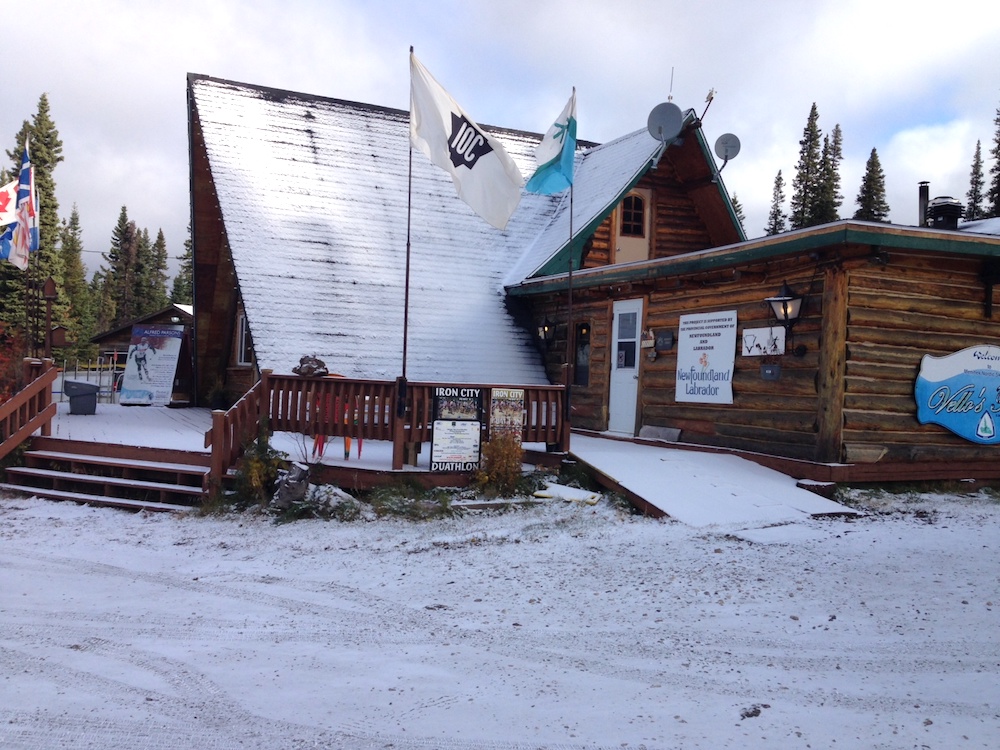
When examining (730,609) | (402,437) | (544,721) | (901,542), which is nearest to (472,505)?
(402,437)

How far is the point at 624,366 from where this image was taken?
13.3 meters

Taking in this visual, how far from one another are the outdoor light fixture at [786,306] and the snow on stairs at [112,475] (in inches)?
291

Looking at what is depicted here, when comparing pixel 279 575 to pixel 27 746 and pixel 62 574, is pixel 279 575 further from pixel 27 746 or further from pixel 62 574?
pixel 27 746

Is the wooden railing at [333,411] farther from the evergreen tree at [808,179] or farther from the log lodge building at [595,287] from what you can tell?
the evergreen tree at [808,179]

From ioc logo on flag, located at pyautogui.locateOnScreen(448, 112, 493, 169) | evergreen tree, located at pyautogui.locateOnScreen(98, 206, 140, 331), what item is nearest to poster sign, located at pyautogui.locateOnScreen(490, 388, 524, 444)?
ioc logo on flag, located at pyautogui.locateOnScreen(448, 112, 493, 169)

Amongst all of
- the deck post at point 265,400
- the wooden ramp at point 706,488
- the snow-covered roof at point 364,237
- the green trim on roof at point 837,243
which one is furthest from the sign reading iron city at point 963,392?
the deck post at point 265,400

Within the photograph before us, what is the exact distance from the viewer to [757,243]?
10.2 meters

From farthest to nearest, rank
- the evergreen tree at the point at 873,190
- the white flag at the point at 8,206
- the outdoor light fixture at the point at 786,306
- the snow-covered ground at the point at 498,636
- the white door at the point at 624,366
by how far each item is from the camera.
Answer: the evergreen tree at the point at 873,190 < the white flag at the point at 8,206 < the white door at the point at 624,366 < the outdoor light fixture at the point at 786,306 < the snow-covered ground at the point at 498,636

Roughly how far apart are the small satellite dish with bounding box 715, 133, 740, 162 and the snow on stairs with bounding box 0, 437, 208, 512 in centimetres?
1196

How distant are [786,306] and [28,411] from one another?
1039 cm

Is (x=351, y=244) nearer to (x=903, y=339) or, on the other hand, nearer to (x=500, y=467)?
(x=500, y=467)

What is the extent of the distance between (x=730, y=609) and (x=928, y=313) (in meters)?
6.51

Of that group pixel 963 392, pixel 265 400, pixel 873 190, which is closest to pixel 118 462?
pixel 265 400

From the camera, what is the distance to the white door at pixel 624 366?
13.0 meters
